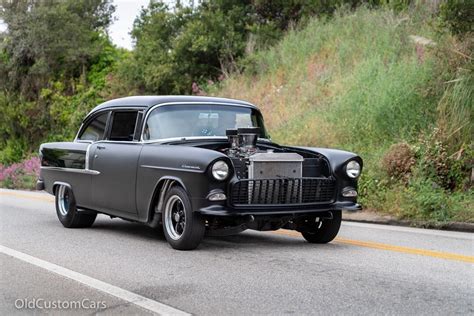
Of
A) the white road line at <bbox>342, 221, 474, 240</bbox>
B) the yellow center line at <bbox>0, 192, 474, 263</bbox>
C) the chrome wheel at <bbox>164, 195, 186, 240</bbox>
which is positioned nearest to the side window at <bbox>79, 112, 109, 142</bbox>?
the chrome wheel at <bbox>164, 195, 186, 240</bbox>

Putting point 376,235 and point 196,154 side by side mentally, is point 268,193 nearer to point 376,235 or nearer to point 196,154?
point 196,154

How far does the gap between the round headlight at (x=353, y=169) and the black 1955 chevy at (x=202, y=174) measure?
0.04ft

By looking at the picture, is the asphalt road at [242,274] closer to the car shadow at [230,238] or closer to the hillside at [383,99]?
the car shadow at [230,238]

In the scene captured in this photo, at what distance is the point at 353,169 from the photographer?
26.3 ft

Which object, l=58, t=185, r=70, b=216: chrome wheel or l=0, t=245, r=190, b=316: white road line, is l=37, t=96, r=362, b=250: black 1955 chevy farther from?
l=0, t=245, r=190, b=316: white road line

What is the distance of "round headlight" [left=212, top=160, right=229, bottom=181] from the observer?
7152mm

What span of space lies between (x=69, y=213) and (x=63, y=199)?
40 cm

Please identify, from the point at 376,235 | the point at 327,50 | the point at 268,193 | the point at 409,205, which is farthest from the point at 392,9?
the point at 268,193

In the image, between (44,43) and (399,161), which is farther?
(44,43)

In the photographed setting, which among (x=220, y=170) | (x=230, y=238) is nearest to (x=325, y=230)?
(x=230, y=238)

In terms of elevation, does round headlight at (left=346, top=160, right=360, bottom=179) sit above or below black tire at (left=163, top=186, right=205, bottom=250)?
above

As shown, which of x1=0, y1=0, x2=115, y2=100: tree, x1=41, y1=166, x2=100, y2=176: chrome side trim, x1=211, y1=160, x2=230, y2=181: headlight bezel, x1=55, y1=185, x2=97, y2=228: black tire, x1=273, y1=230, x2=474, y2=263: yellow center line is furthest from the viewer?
x1=0, y1=0, x2=115, y2=100: tree

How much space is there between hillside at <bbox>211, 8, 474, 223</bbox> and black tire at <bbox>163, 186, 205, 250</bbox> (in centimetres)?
426

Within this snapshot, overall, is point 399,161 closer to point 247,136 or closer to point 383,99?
point 383,99
